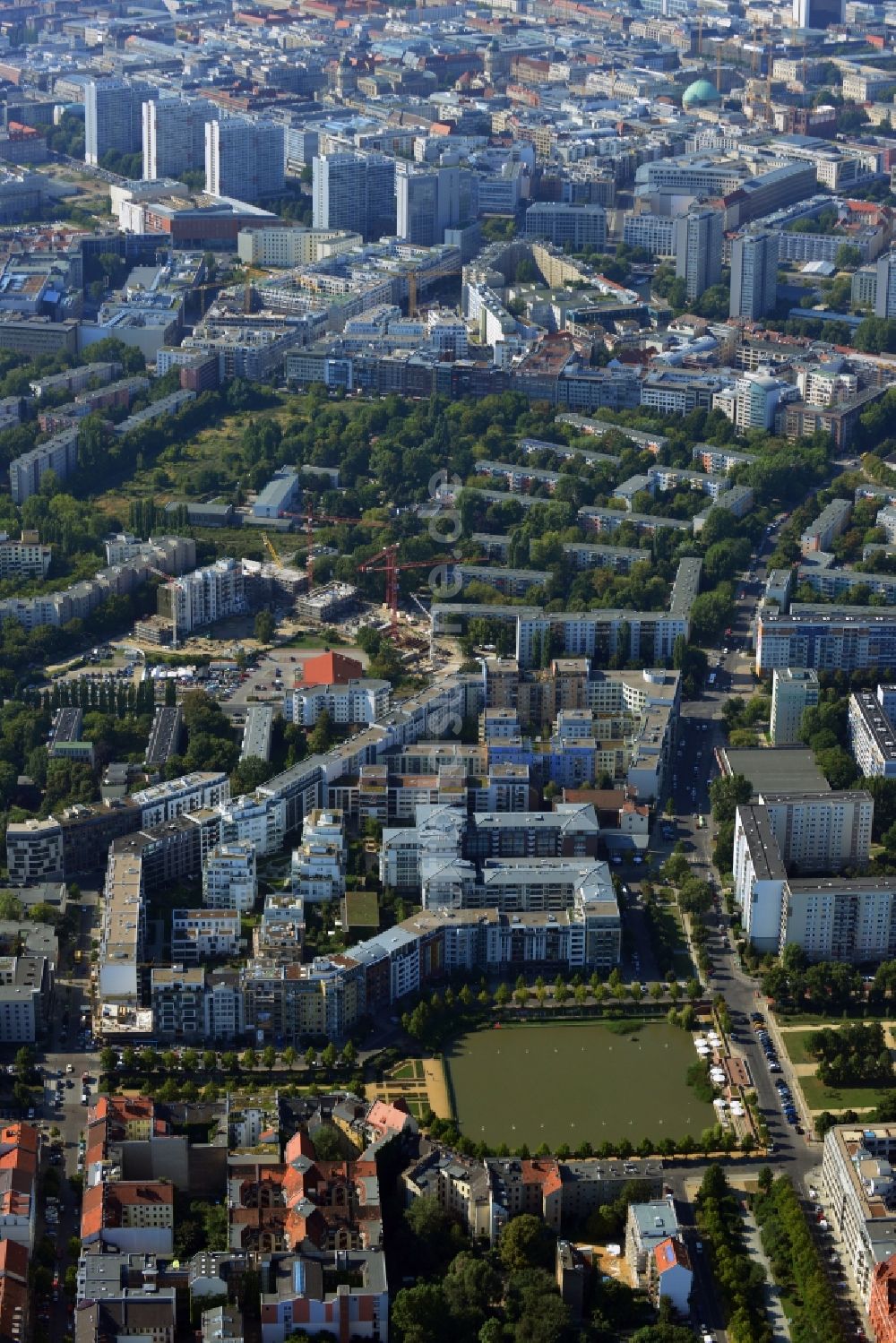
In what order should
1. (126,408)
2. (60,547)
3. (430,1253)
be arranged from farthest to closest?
(126,408), (60,547), (430,1253)

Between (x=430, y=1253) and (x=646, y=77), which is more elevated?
(x=646, y=77)

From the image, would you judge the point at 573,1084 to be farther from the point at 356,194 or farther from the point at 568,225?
the point at 356,194

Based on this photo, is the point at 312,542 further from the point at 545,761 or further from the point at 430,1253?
the point at 430,1253

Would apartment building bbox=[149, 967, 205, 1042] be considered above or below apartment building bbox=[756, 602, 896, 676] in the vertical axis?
below

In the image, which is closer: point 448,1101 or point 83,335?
point 448,1101

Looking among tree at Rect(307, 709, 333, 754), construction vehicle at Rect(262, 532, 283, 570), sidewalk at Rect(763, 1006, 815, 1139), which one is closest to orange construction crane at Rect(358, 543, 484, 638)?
construction vehicle at Rect(262, 532, 283, 570)

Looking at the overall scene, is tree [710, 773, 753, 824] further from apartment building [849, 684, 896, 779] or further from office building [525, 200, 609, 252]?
office building [525, 200, 609, 252]

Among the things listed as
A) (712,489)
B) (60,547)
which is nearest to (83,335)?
(60,547)
